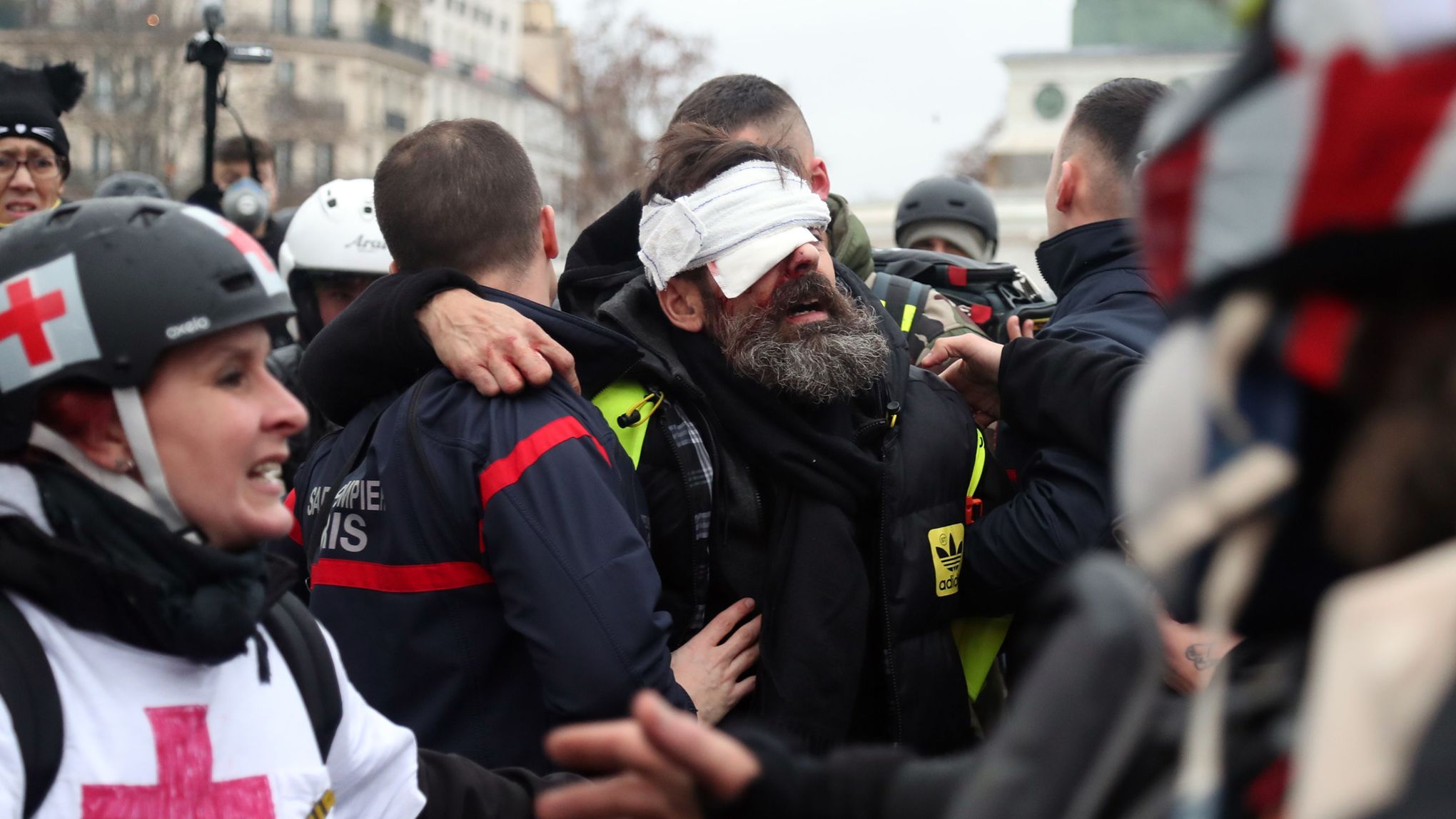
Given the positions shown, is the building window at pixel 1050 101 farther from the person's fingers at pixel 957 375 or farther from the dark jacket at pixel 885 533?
the dark jacket at pixel 885 533

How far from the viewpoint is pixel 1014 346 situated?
342 centimetres

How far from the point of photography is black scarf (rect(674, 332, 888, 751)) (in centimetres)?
322

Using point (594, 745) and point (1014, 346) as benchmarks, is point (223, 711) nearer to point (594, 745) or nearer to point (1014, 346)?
point (594, 745)

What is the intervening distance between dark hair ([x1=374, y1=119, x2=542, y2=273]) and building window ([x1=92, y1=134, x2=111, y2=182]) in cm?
3981

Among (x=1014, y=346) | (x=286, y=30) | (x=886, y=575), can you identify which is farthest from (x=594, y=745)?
(x=286, y=30)

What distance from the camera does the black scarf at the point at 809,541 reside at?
3.22 metres

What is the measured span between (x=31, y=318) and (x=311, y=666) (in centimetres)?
67

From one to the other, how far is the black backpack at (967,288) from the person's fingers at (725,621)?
4.97ft

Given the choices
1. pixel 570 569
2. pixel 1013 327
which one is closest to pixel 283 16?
pixel 1013 327

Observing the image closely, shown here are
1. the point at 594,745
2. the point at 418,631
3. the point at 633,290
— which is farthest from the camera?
the point at 633,290

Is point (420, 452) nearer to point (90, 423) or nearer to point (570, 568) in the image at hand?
point (570, 568)

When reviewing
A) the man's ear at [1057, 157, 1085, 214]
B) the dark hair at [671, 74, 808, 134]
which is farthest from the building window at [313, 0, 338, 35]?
the man's ear at [1057, 157, 1085, 214]

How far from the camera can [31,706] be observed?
1918 mm

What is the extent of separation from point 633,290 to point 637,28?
131 feet
